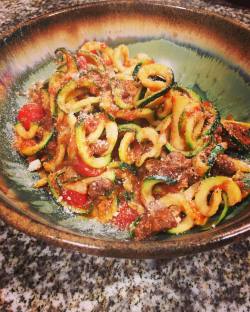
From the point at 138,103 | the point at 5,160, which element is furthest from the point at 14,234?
the point at 138,103

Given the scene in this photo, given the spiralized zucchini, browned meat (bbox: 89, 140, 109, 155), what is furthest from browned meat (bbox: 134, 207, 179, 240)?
browned meat (bbox: 89, 140, 109, 155)

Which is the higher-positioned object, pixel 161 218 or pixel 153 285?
pixel 161 218

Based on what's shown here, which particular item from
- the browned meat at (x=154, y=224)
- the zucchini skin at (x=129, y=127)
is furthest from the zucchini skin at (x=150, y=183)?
the zucchini skin at (x=129, y=127)

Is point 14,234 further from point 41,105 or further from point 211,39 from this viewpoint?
point 211,39

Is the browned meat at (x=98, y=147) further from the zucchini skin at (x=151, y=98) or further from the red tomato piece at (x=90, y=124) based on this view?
the zucchini skin at (x=151, y=98)

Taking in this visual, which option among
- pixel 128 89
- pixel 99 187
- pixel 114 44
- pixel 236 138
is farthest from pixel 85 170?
pixel 114 44

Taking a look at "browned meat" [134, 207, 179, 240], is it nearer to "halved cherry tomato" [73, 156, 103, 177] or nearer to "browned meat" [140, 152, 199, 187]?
"browned meat" [140, 152, 199, 187]

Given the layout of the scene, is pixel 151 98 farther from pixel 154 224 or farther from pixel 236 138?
pixel 154 224
